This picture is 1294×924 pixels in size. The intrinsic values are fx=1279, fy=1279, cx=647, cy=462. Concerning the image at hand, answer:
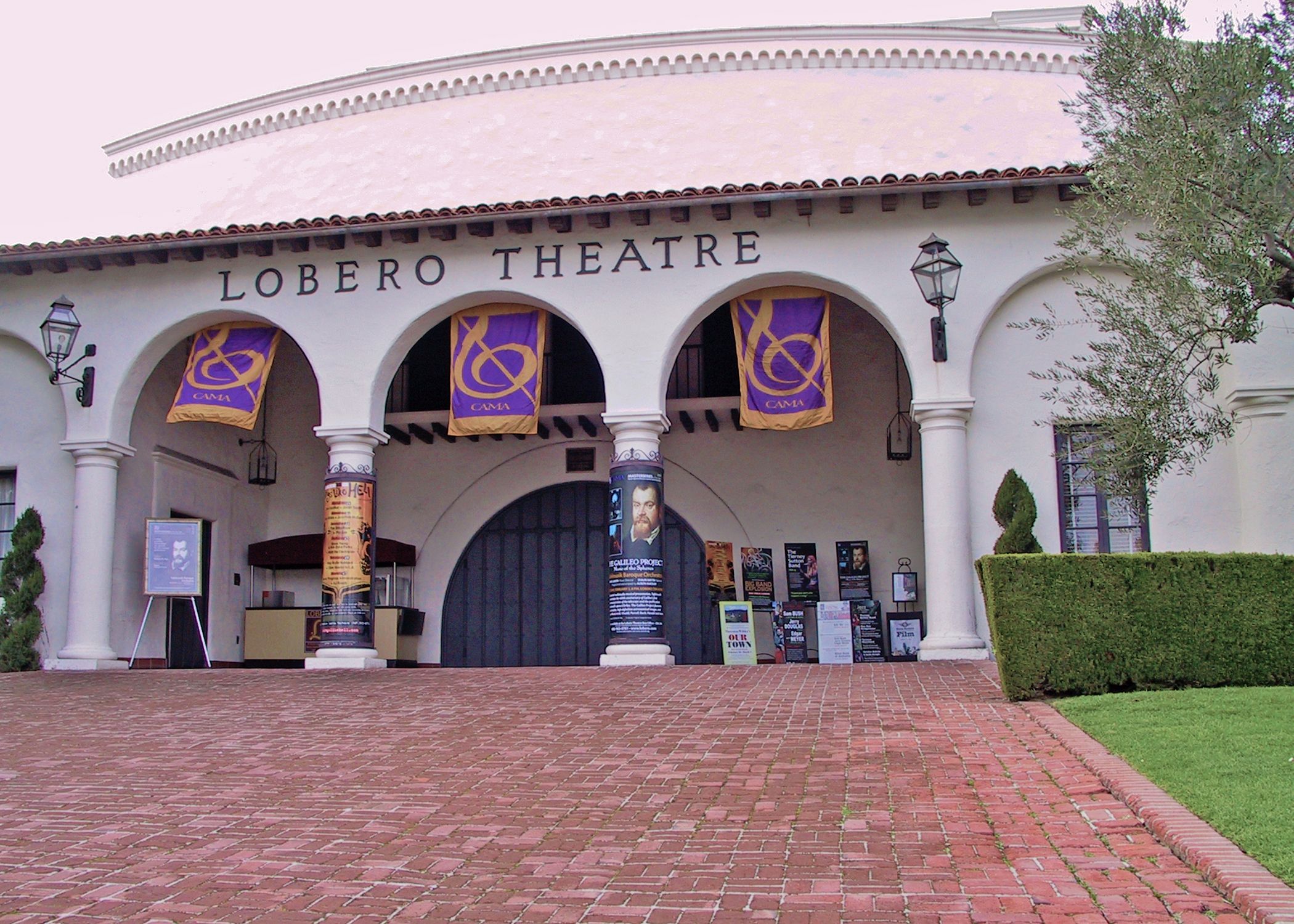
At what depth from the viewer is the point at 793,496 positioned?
1825 centimetres

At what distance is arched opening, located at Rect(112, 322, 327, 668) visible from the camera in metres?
17.0

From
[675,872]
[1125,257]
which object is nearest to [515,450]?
[1125,257]

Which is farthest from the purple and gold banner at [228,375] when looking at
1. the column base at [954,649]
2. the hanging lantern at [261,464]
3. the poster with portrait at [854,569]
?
the column base at [954,649]

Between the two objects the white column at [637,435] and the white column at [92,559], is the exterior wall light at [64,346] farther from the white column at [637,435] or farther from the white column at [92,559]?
the white column at [637,435]

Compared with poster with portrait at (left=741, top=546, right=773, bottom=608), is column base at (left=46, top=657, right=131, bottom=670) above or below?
below

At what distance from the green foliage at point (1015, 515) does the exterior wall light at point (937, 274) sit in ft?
6.05

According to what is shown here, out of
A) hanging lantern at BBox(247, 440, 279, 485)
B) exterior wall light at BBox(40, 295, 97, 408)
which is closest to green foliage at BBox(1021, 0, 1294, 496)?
exterior wall light at BBox(40, 295, 97, 408)

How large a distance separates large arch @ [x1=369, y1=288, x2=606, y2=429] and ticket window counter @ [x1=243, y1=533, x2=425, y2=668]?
10.8ft

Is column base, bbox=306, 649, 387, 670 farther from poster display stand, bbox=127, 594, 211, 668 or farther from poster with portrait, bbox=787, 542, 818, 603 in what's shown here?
poster with portrait, bbox=787, 542, 818, 603

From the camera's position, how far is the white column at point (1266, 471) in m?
13.6

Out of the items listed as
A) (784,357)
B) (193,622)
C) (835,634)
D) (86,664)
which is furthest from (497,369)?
(86,664)

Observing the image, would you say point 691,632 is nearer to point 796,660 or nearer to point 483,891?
point 796,660

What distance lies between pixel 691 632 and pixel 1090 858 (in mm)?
12249

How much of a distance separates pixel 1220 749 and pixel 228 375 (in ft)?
41.7
